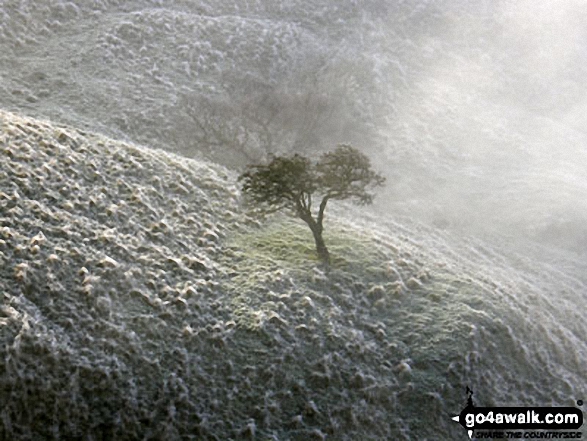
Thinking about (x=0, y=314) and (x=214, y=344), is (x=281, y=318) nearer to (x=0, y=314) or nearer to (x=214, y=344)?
(x=214, y=344)

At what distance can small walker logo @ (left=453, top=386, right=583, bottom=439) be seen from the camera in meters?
17.5

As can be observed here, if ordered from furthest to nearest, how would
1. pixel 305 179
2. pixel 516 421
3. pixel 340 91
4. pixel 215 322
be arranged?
pixel 340 91 < pixel 305 179 < pixel 516 421 < pixel 215 322

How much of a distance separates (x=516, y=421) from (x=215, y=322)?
32.1 ft

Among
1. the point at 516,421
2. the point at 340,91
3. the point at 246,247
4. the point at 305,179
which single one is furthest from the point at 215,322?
the point at 340,91

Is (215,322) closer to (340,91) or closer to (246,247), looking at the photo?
(246,247)

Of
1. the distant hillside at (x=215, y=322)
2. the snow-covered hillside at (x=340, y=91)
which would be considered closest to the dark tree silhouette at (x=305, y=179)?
the distant hillside at (x=215, y=322)

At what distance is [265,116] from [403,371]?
73.3 ft

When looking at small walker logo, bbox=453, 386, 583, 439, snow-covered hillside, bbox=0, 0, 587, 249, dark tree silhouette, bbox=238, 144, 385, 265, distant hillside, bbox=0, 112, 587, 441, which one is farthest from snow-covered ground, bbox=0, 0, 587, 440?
dark tree silhouette, bbox=238, 144, 385, 265

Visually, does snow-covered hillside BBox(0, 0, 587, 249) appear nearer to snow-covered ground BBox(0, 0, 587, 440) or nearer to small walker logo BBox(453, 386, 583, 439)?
snow-covered ground BBox(0, 0, 587, 440)

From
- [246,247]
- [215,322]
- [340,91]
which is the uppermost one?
[340,91]

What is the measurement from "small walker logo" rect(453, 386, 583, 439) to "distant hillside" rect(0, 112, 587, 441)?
1.06 ft

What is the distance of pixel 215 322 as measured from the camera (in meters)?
17.9

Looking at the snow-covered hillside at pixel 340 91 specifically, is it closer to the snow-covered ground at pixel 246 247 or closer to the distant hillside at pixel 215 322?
the snow-covered ground at pixel 246 247

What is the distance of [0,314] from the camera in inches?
590
